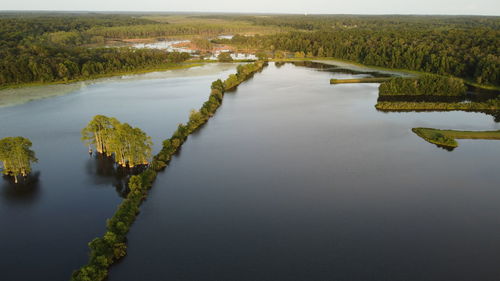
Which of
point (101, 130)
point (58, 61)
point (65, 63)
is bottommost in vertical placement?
point (101, 130)

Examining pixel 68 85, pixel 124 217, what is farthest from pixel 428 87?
pixel 68 85

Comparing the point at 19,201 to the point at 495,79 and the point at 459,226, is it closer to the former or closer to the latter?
the point at 459,226

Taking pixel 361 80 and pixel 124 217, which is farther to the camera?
pixel 361 80

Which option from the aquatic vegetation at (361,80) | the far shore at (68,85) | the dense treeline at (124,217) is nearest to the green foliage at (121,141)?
the dense treeline at (124,217)

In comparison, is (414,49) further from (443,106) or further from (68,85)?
(68,85)

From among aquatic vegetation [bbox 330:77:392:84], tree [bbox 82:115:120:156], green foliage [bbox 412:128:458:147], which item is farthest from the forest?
tree [bbox 82:115:120:156]

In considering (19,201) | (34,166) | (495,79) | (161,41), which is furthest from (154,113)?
(161,41)

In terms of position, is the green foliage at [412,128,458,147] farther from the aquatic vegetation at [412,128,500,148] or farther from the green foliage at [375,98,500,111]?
the green foliage at [375,98,500,111]
